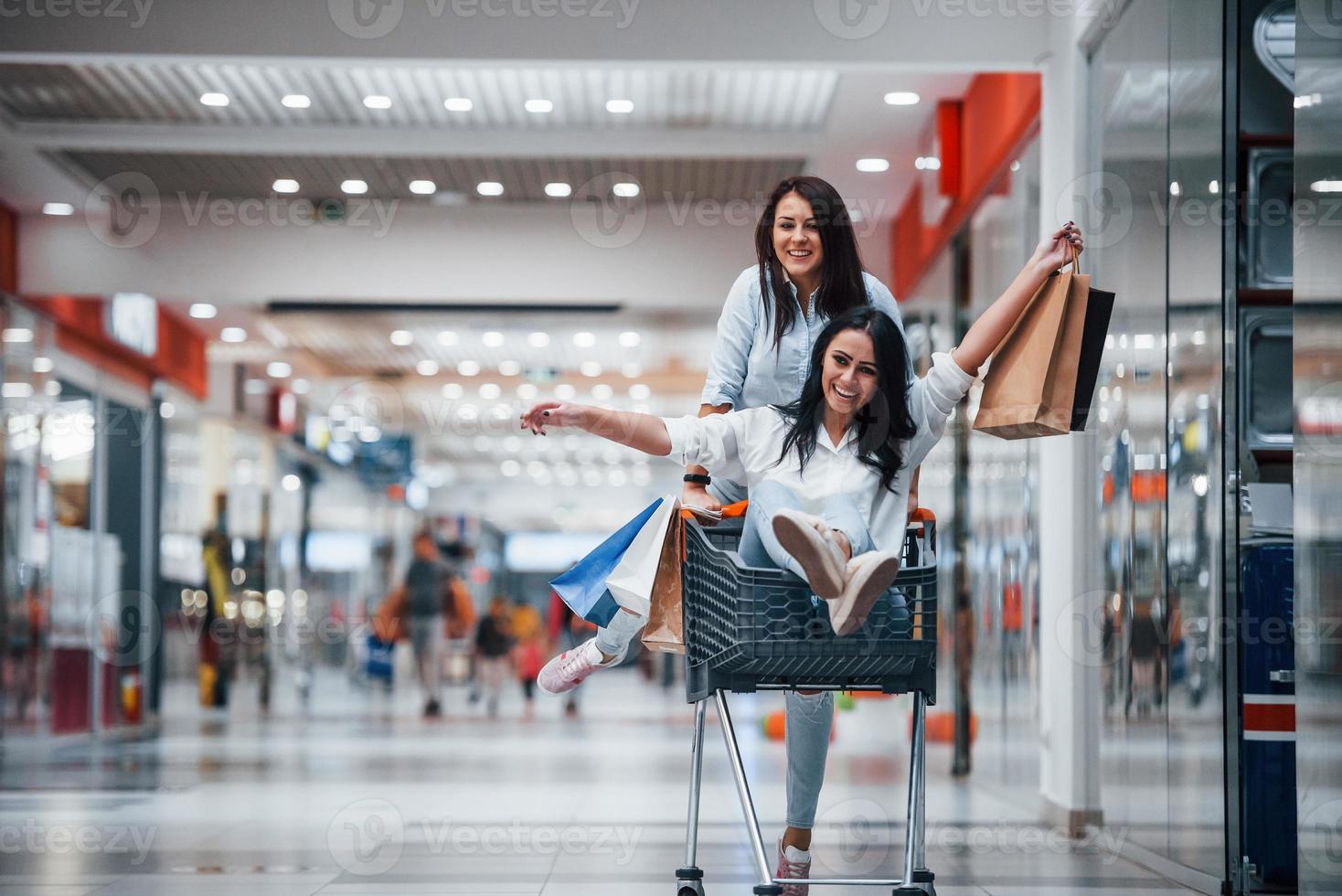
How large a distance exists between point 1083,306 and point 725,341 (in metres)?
0.87

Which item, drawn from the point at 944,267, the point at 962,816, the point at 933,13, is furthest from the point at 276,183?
the point at 962,816

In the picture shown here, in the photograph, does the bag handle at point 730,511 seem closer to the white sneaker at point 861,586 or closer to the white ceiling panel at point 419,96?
the white sneaker at point 861,586

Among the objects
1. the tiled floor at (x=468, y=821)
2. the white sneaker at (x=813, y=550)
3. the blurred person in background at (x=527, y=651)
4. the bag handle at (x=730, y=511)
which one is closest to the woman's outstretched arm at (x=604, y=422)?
the bag handle at (x=730, y=511)

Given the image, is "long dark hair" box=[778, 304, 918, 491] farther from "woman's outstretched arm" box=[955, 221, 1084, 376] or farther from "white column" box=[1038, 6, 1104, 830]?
"white column" box=[1038, 6, 1104, 830]

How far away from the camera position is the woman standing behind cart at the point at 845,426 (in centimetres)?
290

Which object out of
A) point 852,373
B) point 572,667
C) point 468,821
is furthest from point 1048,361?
point 468,821

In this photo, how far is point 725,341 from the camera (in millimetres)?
3467

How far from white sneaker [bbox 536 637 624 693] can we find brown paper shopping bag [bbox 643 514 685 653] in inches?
3.5

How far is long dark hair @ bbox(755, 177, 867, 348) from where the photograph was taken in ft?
11.0

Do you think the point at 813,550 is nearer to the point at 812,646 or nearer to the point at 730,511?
the point at 812,646

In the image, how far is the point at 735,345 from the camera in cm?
346

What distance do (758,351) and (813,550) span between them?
1.01 meters

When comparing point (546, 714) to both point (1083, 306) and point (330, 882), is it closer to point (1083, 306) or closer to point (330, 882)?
point (330, 882)

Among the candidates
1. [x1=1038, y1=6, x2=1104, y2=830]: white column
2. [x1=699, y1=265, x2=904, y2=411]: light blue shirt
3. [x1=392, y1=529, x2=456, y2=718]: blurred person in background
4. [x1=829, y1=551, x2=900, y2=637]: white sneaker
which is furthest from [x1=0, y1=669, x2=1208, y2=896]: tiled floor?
[x1=392, y1=529, x2=456, y2=718]: blurred person in background
